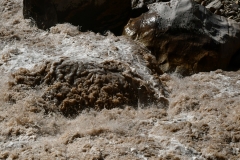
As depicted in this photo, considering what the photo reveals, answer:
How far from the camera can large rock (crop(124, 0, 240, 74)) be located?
7.02m

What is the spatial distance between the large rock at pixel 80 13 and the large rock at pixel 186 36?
0.49m

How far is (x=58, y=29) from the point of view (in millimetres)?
7477

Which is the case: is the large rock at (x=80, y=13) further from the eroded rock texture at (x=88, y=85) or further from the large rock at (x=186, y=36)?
the eroded rock texture at (x=88, y=85)

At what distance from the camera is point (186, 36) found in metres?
7.12

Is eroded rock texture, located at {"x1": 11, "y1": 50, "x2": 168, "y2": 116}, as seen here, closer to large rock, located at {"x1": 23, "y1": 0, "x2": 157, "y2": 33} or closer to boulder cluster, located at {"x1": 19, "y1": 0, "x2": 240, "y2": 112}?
boulder cluster, located at {"x1": 19, "y1": 0, "x2": 240, "y2": 112}

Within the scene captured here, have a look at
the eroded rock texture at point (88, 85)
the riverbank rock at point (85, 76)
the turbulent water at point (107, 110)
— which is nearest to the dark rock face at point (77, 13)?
the turbulent water at point (107, 110)

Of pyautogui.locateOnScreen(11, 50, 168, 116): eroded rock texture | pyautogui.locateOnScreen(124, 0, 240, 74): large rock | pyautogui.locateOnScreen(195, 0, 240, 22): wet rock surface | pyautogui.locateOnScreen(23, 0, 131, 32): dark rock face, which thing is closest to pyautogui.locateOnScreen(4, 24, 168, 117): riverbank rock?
pyautogui.locateOnScreen(11, 50, 168, 116): eroded rock texture

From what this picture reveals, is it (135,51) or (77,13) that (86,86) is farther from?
(77,13)

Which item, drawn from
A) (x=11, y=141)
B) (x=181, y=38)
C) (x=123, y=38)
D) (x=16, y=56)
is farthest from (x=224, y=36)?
(x=11, y=141)

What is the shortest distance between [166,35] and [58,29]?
2004mm

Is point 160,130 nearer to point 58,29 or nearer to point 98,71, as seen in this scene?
point 98,71

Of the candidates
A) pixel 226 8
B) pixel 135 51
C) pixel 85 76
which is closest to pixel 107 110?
pixel 85 76

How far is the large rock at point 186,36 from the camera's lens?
277 inches

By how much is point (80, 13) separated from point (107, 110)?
263 cm
